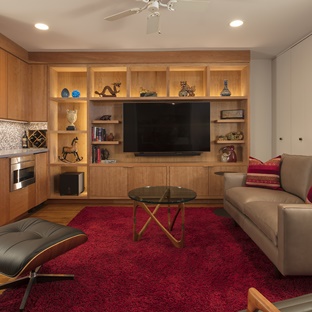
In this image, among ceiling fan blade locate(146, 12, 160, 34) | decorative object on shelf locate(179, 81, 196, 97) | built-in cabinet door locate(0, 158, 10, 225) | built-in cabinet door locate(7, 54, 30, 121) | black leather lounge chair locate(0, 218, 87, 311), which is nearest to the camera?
black leather lounge chair locate(0, 218, 87, 311)

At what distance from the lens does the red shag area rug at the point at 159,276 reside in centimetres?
165

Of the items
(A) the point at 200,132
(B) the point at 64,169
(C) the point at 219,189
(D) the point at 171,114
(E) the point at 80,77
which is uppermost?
(E) the point at 80,77

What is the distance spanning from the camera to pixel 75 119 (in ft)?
14.7

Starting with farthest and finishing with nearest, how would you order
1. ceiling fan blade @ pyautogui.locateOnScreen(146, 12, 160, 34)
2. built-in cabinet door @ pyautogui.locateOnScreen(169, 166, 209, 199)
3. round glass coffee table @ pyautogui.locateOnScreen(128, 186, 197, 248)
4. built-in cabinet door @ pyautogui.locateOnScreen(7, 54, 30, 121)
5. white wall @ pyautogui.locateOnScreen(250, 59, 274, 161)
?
white wall @ pyautogui.locateOnScreen(250, 59, 274, 161) → built-in cabinet door @ pyautogui.locateOnScreen(169, 166, 209, 199) → built-in cabinet door @ pyautogui.locateOnScreen(7, 54, 30, 121) → ceiling fan blade @ pyautogui.locateOnScreen(146, 12, 160, 34) → round glass coffee table @ pyautogui.locateOnScreen(128, 186, 197, 248)

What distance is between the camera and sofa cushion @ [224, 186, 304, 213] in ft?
8.63

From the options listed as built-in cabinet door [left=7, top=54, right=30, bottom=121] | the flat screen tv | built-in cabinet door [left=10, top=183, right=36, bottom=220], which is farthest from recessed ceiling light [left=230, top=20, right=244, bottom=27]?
built-in cabinet door [left=10, top=183, right=36, bottom=220]

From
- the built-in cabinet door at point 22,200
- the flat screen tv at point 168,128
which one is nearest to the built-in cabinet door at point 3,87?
the built-in cabinet door at point 22,200

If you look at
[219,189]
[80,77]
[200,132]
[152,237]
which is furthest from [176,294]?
[80,77]

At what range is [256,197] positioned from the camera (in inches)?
106

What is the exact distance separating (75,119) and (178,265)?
3.19 metres

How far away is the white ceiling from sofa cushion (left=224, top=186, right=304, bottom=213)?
192 centimetres

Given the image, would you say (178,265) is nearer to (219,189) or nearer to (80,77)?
(219,189)

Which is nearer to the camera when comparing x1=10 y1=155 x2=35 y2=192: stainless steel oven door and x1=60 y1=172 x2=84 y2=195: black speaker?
x1=10 y1=155 x2=35 y2=192: stainless steel oven door

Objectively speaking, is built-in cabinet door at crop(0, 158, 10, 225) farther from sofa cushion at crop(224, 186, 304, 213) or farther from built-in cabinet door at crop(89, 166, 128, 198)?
sofa cushion at crop(224, 186, 304, 213)
